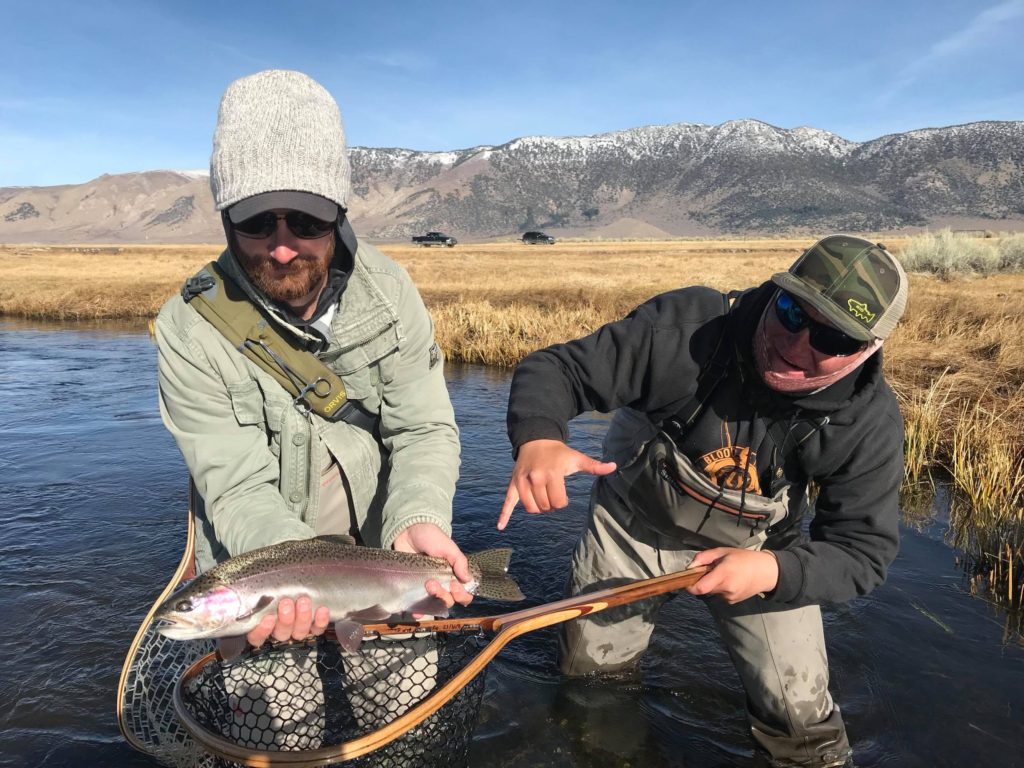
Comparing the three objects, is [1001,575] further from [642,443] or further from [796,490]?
[642,443]

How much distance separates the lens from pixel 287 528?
2.79m

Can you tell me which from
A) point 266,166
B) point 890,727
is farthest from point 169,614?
point 890,727

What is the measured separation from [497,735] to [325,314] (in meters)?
2.71

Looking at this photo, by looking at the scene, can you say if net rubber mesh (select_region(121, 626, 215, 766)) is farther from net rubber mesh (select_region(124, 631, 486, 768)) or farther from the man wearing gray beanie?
the man wearing gray beanie

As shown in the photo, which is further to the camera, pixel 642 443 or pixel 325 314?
pixel 642 443

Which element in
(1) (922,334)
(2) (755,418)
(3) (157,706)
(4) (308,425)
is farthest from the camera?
(1) (922,334)

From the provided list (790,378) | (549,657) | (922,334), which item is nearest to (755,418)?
(790,378)

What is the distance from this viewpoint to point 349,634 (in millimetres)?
2637

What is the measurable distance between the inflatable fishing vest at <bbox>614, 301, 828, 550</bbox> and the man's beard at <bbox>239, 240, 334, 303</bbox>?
1899 millimetres

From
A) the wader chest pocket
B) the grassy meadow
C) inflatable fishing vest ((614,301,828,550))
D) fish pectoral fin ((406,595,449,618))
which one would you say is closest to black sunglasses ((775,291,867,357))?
inflatable fishing vest ((614,301,828,550))

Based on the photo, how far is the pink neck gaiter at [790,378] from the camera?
2.79m

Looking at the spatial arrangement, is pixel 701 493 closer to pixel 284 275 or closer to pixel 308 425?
pixel 308 425

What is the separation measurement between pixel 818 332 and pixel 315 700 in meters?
2.72

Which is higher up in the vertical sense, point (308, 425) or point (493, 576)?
point (308, 425)
